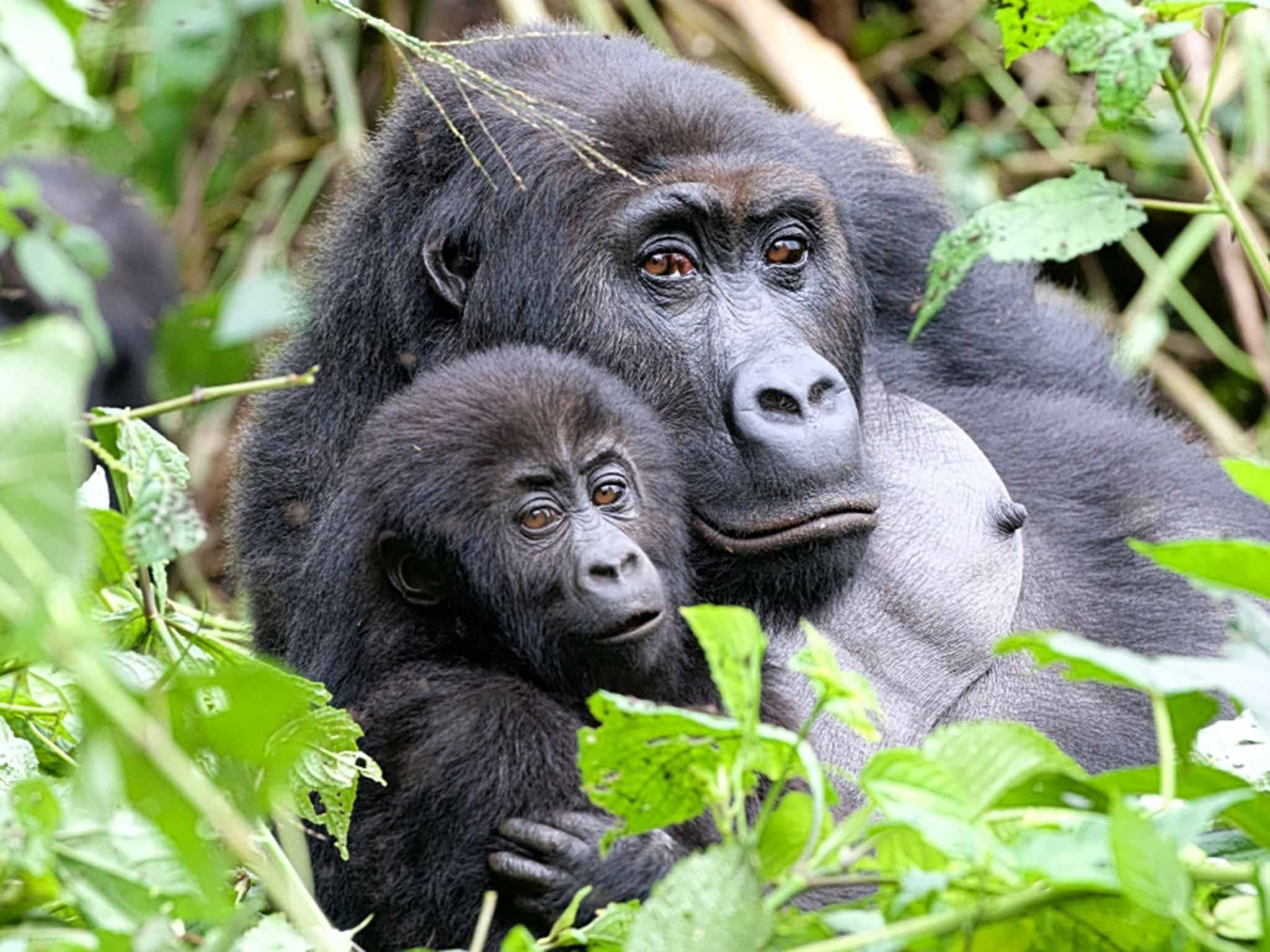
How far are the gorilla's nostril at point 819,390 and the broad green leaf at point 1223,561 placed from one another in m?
0.88

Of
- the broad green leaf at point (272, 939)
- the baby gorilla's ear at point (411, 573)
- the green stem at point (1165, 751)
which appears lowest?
the baby gorilla's ear at point (411, 573)

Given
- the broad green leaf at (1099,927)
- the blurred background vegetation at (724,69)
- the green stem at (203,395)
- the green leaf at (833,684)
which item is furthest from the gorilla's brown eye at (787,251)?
the blurred background vegetation at (724,69)

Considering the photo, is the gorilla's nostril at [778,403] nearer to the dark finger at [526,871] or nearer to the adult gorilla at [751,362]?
the adult gorilla at [751,362]

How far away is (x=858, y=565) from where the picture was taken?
2287 mm

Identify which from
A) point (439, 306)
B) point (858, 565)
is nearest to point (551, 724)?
point (858, 565)

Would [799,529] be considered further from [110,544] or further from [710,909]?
[710,909]

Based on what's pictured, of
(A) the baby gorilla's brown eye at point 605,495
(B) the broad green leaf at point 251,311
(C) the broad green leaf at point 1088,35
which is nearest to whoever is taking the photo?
(A) the baby gorilla's brown eye at point 605,495

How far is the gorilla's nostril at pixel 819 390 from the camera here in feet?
7.00

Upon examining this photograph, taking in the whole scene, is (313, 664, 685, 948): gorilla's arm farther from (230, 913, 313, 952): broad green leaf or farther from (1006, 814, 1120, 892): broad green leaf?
(1006, 814, 1120, 892): broad green leaf

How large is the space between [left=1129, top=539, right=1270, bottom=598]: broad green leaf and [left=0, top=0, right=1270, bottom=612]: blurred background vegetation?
301cm

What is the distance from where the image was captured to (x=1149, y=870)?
1.07 m

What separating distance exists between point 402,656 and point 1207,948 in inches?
44.5

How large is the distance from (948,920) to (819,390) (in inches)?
42.1

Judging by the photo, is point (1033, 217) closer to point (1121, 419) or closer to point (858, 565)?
point (858, 565)
